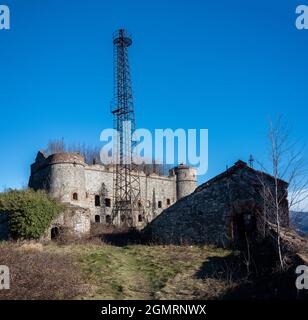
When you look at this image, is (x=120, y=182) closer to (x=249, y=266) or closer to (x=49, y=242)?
(x=49, y=242)

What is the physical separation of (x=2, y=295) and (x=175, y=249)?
9.48 metres

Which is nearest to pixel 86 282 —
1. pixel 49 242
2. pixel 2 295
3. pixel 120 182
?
pixel 2 295

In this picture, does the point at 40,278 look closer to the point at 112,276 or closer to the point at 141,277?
the point at 112,276

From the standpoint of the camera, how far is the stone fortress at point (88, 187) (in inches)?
1046

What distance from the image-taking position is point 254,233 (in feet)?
58.7

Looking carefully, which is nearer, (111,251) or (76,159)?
(111,251)

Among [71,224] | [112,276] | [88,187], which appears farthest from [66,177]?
[112,276]

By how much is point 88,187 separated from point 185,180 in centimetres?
1151

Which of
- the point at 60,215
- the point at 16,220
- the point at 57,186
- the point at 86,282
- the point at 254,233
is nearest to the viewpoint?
the point at 86,282

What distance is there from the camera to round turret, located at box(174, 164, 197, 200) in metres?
43.5

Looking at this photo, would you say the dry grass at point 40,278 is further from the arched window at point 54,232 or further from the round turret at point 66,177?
the round turret at point 66,177

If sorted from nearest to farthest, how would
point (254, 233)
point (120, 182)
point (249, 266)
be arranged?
point (249, 266), point (254, 233), point (120, 182)

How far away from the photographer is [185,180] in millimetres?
43594

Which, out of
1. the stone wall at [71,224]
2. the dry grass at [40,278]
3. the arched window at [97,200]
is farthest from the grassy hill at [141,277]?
the arched window at [97,200]
